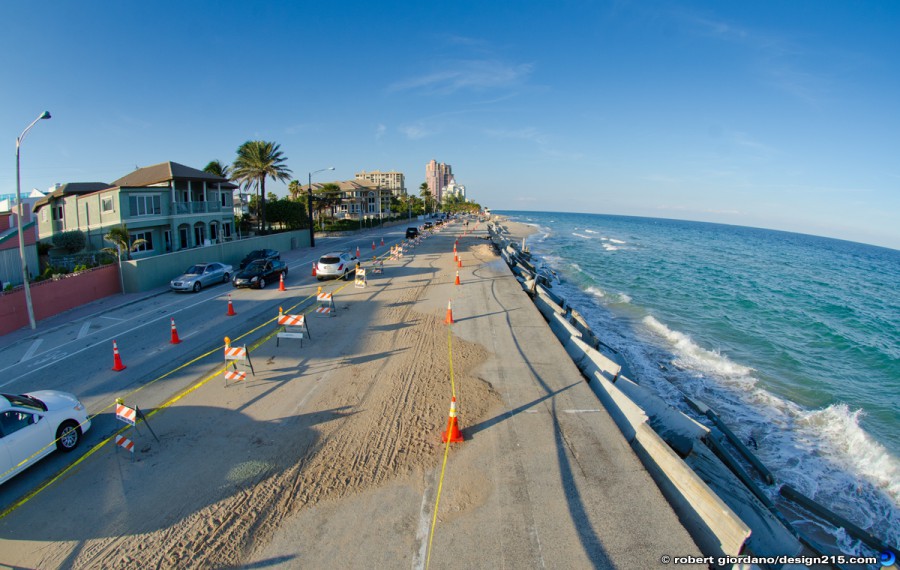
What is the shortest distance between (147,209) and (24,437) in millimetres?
28414

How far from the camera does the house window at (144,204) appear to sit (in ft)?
95.0

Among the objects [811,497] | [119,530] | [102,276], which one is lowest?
[811,497]

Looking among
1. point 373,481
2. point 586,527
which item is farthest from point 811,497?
point 373,481

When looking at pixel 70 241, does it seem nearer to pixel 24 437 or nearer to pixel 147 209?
pixel 147 209

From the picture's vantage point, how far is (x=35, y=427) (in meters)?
7.46

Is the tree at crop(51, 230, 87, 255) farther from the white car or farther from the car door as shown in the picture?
the car door

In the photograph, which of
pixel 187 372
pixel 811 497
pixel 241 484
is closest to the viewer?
pixel 241 484

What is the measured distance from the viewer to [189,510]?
6504mm

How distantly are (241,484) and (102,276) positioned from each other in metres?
20.0

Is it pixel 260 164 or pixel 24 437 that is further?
pixel 260 164

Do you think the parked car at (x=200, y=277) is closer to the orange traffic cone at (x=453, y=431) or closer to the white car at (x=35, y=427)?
the white car at (x=35, y=427)

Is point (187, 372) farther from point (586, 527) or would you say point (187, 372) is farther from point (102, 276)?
point (102, 276)

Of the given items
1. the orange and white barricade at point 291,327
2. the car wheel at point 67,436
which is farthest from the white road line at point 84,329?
the car wheel at point 67,436

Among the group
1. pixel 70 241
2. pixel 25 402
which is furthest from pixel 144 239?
pixel 25 402
